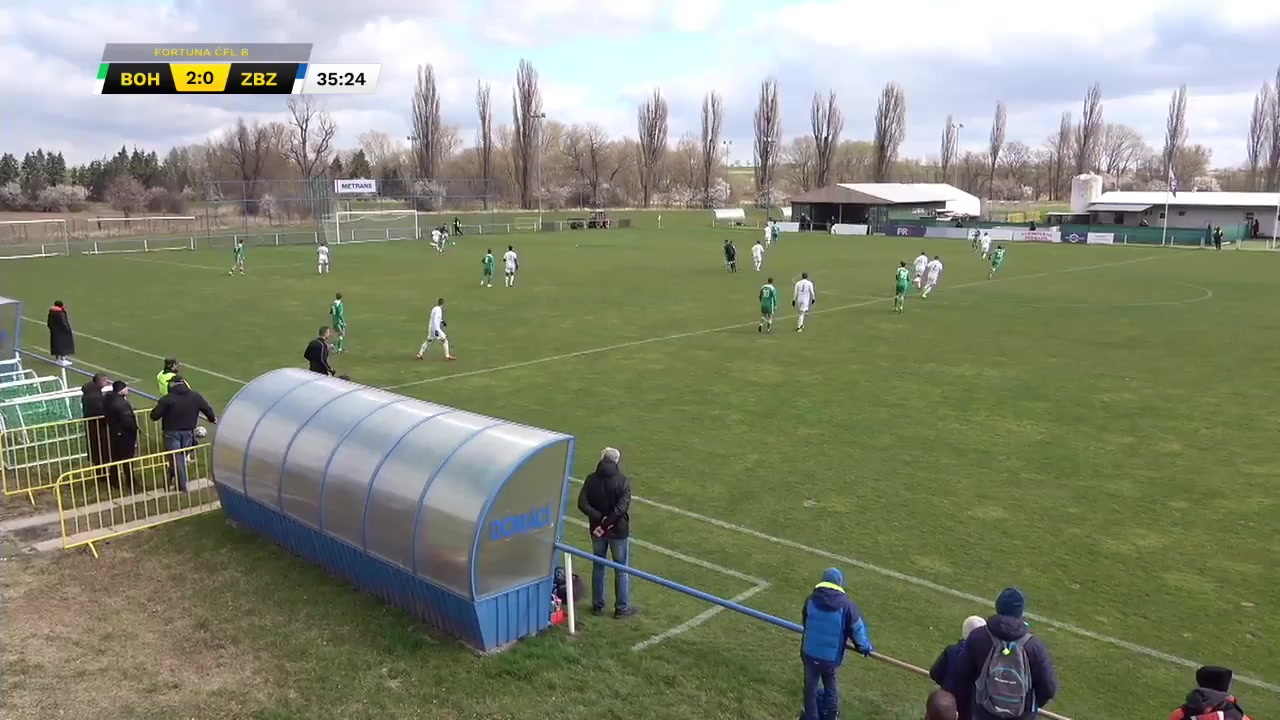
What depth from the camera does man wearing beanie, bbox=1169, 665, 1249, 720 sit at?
16.3 ft

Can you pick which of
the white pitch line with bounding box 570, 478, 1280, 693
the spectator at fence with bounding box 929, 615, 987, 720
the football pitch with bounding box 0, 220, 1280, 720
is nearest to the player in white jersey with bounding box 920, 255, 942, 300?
the football pitch with bounding box 0, 220, 1280, 720

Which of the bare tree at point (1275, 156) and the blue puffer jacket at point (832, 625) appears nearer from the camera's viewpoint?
the blue puffer jacket at point (832, 625)

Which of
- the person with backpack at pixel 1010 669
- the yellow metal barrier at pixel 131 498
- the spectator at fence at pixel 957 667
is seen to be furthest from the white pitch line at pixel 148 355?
the person with backpack at pixel 1010 669

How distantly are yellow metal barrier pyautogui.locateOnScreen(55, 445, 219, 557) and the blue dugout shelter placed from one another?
2110 millimetres

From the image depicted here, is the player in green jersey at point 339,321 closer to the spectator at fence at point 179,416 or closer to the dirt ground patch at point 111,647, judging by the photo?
the spectator at fence at point 179,416

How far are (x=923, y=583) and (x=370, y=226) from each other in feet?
212

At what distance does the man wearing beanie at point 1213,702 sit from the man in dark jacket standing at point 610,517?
193 inches

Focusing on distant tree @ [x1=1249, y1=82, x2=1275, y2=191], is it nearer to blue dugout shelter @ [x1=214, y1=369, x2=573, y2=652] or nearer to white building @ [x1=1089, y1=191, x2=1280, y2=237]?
white building @ [x1=1089, y1=191, x2=1280, y2=237]

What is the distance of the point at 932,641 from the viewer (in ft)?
27.4

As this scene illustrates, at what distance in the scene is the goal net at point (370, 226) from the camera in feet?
214

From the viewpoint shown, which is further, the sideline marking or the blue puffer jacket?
the sideline marking

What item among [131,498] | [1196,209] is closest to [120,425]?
[131,498]

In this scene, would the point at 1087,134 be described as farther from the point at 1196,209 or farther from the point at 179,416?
the point at 179,416

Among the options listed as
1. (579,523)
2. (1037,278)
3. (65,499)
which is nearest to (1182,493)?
(579,523)
